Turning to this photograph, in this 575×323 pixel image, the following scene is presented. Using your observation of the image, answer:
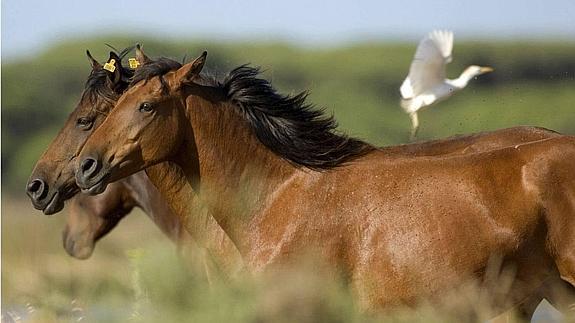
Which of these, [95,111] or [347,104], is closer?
[95,111]

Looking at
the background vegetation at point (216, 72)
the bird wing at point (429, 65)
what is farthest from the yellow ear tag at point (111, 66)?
the bird wing at point (429, 65)

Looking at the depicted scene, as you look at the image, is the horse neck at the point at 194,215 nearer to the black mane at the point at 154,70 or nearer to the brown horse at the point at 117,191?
the brown horse at the point at 117,191

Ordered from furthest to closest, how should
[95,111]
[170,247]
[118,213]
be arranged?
1. [118,213]
2. [95,111]
3. [170,247]

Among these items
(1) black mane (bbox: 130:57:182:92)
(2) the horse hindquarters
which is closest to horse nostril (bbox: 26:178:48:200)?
(1) black mane (bbox: 130:57:182:92)

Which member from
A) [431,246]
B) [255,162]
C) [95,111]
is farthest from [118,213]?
[431,246]

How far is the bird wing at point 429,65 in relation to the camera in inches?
515

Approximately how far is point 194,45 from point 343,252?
1058 inches

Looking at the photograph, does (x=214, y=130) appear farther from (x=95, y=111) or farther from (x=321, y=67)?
(x=321, y=67)

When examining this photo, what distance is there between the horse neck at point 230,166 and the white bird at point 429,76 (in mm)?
6093

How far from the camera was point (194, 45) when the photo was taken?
33.0 m

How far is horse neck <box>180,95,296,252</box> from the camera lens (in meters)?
6.62

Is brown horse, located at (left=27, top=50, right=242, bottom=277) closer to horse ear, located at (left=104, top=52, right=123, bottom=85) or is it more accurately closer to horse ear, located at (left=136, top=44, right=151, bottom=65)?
horse ear, located at (left=104, top=52, right=123, bottom=85)

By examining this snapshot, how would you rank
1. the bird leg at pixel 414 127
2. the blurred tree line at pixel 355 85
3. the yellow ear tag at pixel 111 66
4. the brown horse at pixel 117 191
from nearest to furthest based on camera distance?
the yellow ear tag at pixel 111 66, the brown horse at pixel 117 191, the bird leg at pixel 414 127, the blurred tree line at pixel 355 85

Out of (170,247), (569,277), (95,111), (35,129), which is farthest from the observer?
(35,129)
